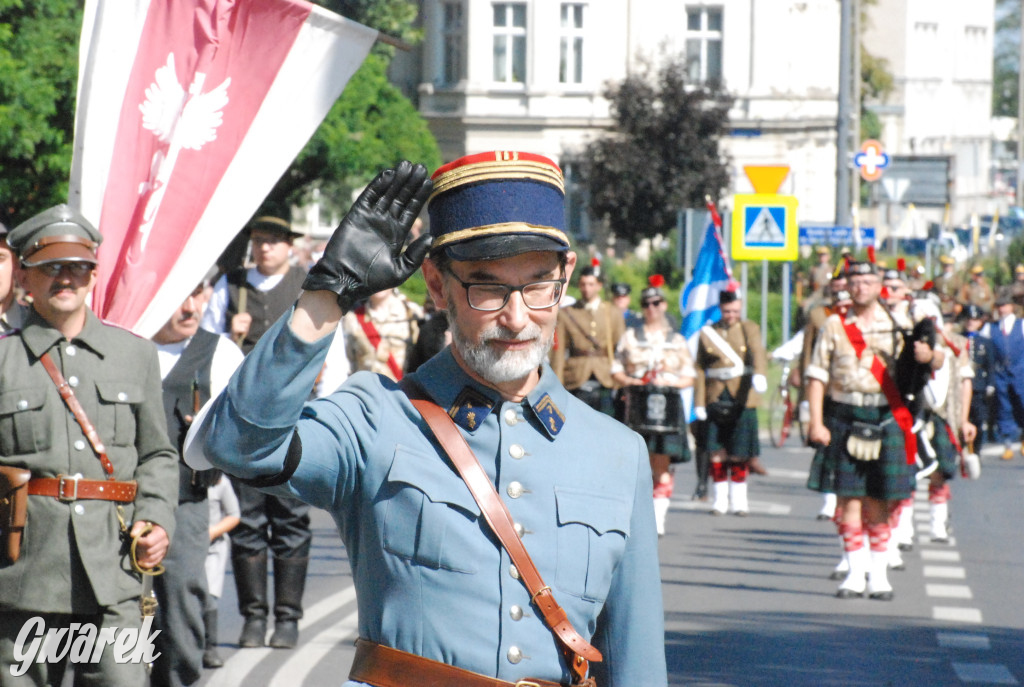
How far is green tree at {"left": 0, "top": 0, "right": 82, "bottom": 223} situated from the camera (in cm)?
1584

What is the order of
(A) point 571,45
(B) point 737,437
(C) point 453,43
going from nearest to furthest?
(B) point 737,437, (A) point 571,45, (C) point 453,43

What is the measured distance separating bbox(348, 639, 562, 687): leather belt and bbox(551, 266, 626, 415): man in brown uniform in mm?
12591

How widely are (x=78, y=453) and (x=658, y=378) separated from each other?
886cm

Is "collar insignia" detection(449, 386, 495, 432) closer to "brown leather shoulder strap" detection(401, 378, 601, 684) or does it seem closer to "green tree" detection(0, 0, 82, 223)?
"brown leather shoulder strap" detection(401, 378, 601, 684)

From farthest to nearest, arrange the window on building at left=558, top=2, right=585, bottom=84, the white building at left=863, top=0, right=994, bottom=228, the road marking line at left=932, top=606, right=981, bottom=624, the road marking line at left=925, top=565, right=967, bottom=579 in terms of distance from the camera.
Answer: the white building at left=863, top=0, right=994, bottom=228, the window on building at left=558, top=2, right=585, bottom=84, the road marking line at left=925, top=565, right=967, bottom=579, the road marking line at left=932, top=606, right=981, bottom=624

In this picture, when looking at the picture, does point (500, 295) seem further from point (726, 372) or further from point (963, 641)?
point (726, 372)

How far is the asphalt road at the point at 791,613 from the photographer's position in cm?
824

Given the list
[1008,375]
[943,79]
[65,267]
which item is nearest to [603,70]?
[1008,375]

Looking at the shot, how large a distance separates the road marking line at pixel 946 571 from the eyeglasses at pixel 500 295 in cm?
901

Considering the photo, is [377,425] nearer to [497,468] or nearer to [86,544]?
[497,468]

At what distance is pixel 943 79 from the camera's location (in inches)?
3875

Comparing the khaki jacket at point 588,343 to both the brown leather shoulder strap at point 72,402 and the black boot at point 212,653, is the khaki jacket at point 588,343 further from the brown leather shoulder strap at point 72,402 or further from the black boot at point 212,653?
the brown leather shoulder strap at point 72,402

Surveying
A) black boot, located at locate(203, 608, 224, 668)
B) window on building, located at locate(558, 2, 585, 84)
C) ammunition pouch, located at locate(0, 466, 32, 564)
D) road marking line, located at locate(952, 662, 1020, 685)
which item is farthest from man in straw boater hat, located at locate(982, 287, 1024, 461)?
ammunition pouch, located at locate(0, 466, 32, 564)

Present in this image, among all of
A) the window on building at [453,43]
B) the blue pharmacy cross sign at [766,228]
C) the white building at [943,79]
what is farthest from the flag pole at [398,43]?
the white building at [943,79]
